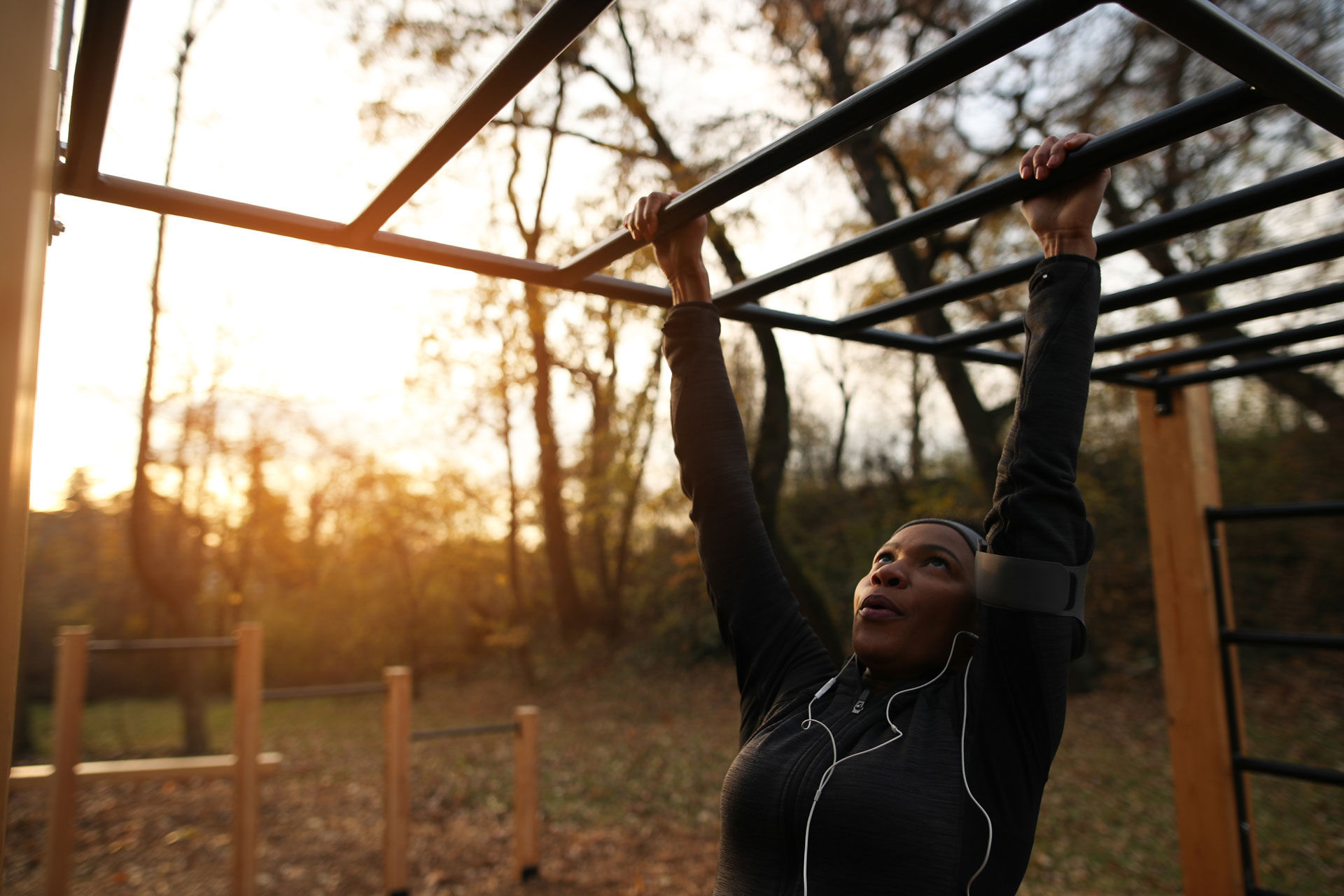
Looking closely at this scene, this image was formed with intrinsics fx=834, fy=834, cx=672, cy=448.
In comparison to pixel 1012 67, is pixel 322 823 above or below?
below

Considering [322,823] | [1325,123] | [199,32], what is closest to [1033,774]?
[1325,123]

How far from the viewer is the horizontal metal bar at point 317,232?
1.13m

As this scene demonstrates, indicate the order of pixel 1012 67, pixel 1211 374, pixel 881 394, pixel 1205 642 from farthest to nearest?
1. pixel 881 394
2. pixel 1012 67
3. pixel 1205 642
4. pixel 1211 374

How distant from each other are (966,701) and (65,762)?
465 cm

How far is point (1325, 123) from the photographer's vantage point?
0.93 meters

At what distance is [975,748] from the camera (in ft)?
3.62

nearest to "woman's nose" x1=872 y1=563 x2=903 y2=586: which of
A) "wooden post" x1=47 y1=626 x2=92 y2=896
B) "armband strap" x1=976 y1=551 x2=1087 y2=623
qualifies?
"armband strap" x1=976 y1=551 x2=1087 y2=623

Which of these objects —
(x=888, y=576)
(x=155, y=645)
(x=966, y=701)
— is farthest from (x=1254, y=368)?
(x=155, y=645)

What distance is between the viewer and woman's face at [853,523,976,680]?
4.17ft

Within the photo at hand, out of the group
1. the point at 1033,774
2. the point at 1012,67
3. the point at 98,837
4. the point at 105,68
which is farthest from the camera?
the point at 1012,67

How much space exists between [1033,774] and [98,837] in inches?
261

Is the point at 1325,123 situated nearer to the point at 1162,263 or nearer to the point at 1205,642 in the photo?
the point at 1205,642

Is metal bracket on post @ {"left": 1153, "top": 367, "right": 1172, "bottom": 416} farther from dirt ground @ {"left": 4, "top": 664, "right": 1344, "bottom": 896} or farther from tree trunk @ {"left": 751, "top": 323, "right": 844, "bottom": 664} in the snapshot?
dirt ground @ {"left": 4, "top": 664, "right": 1344, "bottom": 896}

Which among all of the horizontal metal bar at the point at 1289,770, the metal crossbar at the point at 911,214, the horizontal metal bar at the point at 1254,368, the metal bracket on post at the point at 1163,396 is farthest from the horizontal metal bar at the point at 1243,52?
the horizontal metal bar at the point at 1289,770
